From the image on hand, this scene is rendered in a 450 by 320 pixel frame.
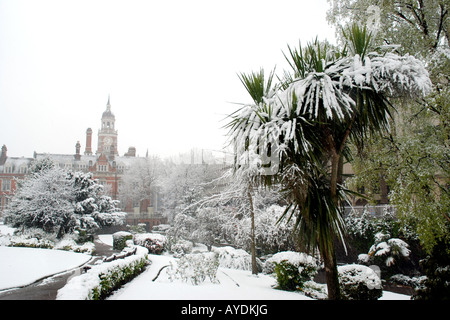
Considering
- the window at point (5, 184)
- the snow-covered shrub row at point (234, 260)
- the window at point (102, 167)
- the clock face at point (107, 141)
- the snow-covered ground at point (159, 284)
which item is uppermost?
the clock face at point (107, 141)

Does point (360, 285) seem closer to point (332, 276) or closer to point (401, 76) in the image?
point (332, 276)

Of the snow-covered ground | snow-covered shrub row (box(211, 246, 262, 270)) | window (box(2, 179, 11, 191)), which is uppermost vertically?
window (box(2, 179, 11, 191))

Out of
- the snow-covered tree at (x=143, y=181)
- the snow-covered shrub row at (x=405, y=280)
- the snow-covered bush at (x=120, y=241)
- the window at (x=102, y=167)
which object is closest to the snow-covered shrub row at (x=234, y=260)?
the snow-covered shrub row at (x=405, y=280)

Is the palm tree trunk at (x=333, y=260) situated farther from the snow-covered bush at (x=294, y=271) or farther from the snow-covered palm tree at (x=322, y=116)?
the snow-covered bush at (x=294, y=271)

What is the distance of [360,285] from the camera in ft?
19.2

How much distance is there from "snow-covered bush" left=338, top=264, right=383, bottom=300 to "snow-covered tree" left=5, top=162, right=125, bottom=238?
15544 mm

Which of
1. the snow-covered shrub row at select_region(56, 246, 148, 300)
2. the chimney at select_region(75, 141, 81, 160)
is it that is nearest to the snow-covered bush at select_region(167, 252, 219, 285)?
the snow-covered shrub row at select_region(56, 246, 148, 300)

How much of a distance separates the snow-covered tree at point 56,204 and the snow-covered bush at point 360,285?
15544mm

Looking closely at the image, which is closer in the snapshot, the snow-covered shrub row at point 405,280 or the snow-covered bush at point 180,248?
the snow-covered shrub row at point 405,280

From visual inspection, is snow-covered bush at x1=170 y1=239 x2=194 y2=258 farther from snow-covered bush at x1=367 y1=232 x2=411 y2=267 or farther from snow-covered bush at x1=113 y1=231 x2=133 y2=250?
snow-covered bush at x1=367 y1=232 x2=411 y2=267

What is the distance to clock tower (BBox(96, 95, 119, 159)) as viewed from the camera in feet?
131

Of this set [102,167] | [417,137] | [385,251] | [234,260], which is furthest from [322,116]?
[102,167]

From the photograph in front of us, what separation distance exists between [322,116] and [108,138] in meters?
42.3

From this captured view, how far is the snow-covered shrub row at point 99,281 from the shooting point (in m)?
3.99
